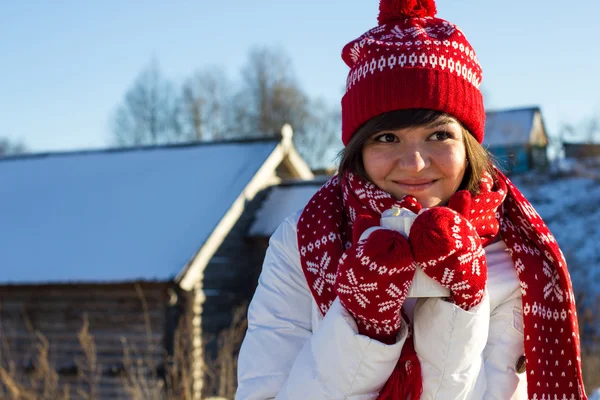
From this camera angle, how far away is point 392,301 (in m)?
1.66

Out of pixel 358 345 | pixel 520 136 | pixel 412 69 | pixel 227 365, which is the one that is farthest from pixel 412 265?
pixel 520 136

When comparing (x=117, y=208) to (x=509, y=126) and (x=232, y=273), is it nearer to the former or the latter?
(x=232, y=273)

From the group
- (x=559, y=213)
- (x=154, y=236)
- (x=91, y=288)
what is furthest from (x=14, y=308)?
(x=559, y=213)

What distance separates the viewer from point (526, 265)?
6.45 feet

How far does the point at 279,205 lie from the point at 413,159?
12457 millimetres

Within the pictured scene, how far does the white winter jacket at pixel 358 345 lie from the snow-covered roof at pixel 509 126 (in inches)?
1290

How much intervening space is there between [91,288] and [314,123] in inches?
1230

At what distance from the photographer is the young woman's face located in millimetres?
1947

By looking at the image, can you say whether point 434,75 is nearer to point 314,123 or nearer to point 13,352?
point 13,352

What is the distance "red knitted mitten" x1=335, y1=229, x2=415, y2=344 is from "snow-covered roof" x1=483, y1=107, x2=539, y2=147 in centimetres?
3311

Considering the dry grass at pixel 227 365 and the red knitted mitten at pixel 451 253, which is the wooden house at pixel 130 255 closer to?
the dry grass at pixel 227 365

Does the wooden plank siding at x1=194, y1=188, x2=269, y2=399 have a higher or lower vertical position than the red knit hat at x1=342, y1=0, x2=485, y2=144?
lower

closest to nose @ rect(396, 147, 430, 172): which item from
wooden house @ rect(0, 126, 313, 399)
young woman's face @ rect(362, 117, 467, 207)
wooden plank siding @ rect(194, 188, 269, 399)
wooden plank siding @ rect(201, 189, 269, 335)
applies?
young woman's face @ rect(362, 117, 467, 207)

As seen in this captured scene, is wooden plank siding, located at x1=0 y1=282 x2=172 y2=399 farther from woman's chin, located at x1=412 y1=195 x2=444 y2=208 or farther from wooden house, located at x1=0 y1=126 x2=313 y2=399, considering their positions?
woman's chin, located at x1=412 y1=195 x2=444 y2=208
